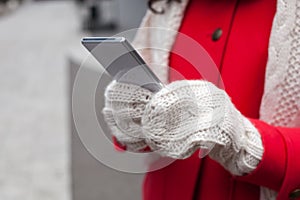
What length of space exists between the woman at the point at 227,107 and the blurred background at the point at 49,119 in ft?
0.36

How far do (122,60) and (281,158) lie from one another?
230 millimetres

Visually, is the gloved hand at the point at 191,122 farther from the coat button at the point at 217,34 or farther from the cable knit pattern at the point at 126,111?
the coat button at the point at 217,34

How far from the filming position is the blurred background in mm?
1809

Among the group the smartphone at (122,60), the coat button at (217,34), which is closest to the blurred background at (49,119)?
the smartphone at (122,60)

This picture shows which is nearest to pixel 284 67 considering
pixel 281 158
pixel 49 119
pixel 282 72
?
pixel 282 72

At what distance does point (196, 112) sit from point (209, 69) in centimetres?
6

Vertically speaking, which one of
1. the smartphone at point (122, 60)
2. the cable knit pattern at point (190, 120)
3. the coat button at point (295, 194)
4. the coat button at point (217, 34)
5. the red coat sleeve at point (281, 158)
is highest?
the coat button at point (217, 34)

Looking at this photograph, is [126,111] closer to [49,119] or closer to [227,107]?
[227,107]

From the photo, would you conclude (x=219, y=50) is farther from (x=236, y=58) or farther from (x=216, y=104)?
(x=216, y=104)

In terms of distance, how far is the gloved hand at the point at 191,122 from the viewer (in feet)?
1.56

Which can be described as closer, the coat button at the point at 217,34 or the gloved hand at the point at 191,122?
the gloved hand at the point at 191,122

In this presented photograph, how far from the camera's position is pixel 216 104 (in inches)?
19.3

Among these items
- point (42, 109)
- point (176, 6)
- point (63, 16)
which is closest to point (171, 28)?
point (176, 6)

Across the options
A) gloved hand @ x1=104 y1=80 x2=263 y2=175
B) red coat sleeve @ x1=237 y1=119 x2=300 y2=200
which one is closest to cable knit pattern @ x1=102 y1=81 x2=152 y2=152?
gloved hand @ x1=104 y1=80 x2=263 y2=175
